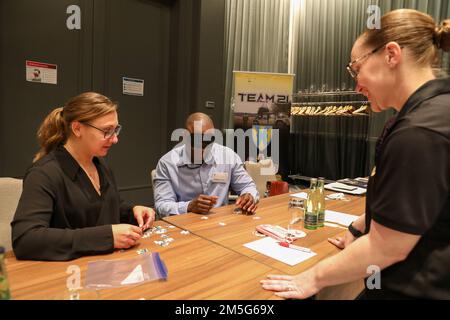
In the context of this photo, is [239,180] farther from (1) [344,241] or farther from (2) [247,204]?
(1) [344,241]

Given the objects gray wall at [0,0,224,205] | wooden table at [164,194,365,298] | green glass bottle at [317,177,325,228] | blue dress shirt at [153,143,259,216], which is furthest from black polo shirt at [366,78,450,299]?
gray wall at [0,0,224,205]

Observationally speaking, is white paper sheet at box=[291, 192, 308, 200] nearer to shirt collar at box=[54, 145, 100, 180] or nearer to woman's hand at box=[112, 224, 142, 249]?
woman's hand at box=[112, 224, 142, 249]

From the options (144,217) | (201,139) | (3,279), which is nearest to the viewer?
(3,279)

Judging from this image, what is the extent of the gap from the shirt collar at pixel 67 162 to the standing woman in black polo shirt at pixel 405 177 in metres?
0.97

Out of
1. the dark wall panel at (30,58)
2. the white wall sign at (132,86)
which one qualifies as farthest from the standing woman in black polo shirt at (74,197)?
the white wall sign at (132,86)

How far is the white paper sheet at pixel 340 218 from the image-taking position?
1912 mm

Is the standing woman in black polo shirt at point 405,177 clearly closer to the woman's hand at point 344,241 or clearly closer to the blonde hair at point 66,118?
the woman's hand at point 344,241

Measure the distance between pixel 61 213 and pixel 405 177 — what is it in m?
1.31

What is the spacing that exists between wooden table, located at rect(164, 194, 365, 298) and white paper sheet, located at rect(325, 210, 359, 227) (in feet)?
0.35

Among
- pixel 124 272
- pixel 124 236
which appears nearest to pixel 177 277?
pixel 124 272

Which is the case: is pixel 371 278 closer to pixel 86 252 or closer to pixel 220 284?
pixel 220 284

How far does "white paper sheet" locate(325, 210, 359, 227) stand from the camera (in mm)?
1912

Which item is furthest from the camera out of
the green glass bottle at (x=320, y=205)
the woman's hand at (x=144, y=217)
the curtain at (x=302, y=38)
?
the curtain at (x=302, y=38)

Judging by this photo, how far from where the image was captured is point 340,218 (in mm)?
1994
